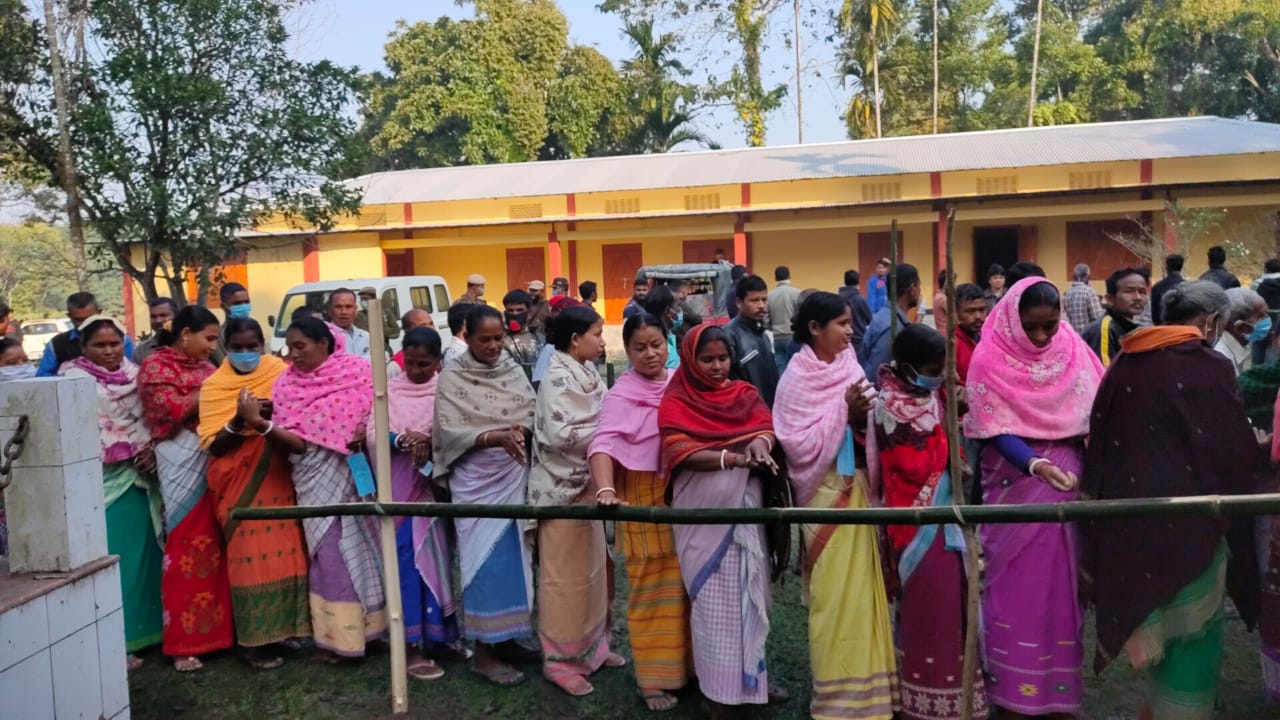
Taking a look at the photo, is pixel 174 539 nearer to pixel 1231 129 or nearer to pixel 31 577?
pixel 31 577

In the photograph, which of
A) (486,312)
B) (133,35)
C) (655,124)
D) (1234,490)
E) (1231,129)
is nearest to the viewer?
(1234,490)

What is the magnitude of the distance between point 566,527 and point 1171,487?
6.63ft

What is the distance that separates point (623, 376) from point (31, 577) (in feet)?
6.34

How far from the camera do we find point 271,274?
21391mm

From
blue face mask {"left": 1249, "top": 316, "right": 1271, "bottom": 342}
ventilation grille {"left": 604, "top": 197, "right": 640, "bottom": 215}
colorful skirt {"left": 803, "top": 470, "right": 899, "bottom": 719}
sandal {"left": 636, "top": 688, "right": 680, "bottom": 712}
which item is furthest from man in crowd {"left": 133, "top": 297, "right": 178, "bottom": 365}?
ventilation grille {"left": 604, "top": 197, "right": 640, "bottom": 215}

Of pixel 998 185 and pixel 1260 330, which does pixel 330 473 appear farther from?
pixel 998 185

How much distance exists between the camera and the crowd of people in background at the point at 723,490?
2.92 meters

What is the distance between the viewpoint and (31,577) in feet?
9.70

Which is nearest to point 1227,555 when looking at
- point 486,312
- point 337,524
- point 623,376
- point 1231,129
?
point 623,376

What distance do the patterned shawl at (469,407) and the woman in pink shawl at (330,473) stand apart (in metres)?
0.42

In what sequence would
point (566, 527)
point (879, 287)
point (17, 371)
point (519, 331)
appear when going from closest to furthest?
1. point (566, 527)
2. point (17, 371)
3. point (519, 331)
4. point (879, 287)

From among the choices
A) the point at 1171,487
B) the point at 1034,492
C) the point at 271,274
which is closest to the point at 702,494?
the point at 1034,492

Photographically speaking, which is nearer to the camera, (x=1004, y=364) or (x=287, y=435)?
(x=1004, y=364)

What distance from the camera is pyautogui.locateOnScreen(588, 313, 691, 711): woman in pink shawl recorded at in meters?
3.48
